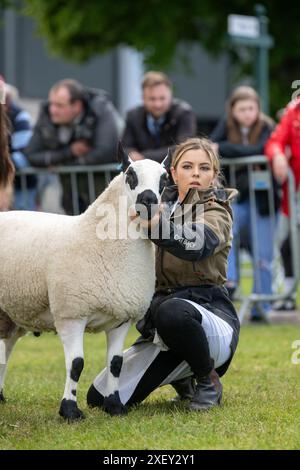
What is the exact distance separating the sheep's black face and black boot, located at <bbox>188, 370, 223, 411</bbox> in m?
0.96

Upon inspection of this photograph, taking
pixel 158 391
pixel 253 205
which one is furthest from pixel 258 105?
pixel 158 391

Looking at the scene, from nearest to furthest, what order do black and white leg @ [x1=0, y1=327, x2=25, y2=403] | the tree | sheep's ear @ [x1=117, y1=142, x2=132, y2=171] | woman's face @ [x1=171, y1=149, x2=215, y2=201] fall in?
sheep's ear @ [x1=117, y1=142, x2=132, y2=171] → woman's face @ [x1=171, y1=149, x2=215, y2=201] → black and white leg @ [x1=0, y1=327, x2=25, y2=403] → the tree

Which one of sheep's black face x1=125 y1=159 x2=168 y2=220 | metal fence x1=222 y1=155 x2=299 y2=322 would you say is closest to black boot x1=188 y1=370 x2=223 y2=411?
sheep's black face x1=125 y1=159 x2=168 y2=220

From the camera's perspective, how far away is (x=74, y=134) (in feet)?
28.6

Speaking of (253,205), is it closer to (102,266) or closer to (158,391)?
(158,391)

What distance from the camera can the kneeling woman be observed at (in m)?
4.46

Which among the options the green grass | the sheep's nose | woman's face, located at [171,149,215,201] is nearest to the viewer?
the green grass

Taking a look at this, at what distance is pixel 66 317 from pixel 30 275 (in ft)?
0.92

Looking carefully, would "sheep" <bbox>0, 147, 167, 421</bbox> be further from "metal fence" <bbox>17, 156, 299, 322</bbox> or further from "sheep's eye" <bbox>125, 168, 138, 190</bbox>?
"metal fence" <bbox>17, 156, 299, 322</bbox>

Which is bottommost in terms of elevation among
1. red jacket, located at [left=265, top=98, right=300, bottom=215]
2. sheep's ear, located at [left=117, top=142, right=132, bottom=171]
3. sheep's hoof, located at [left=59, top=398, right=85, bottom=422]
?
sheep's hoof, located at [left=59, top=398, right=85, bottom=422]

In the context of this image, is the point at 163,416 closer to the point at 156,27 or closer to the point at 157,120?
the point at 157,120

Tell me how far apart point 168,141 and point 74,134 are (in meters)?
0.88

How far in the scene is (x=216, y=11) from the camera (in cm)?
1730

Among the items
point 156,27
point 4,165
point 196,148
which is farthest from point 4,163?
point 156,27
